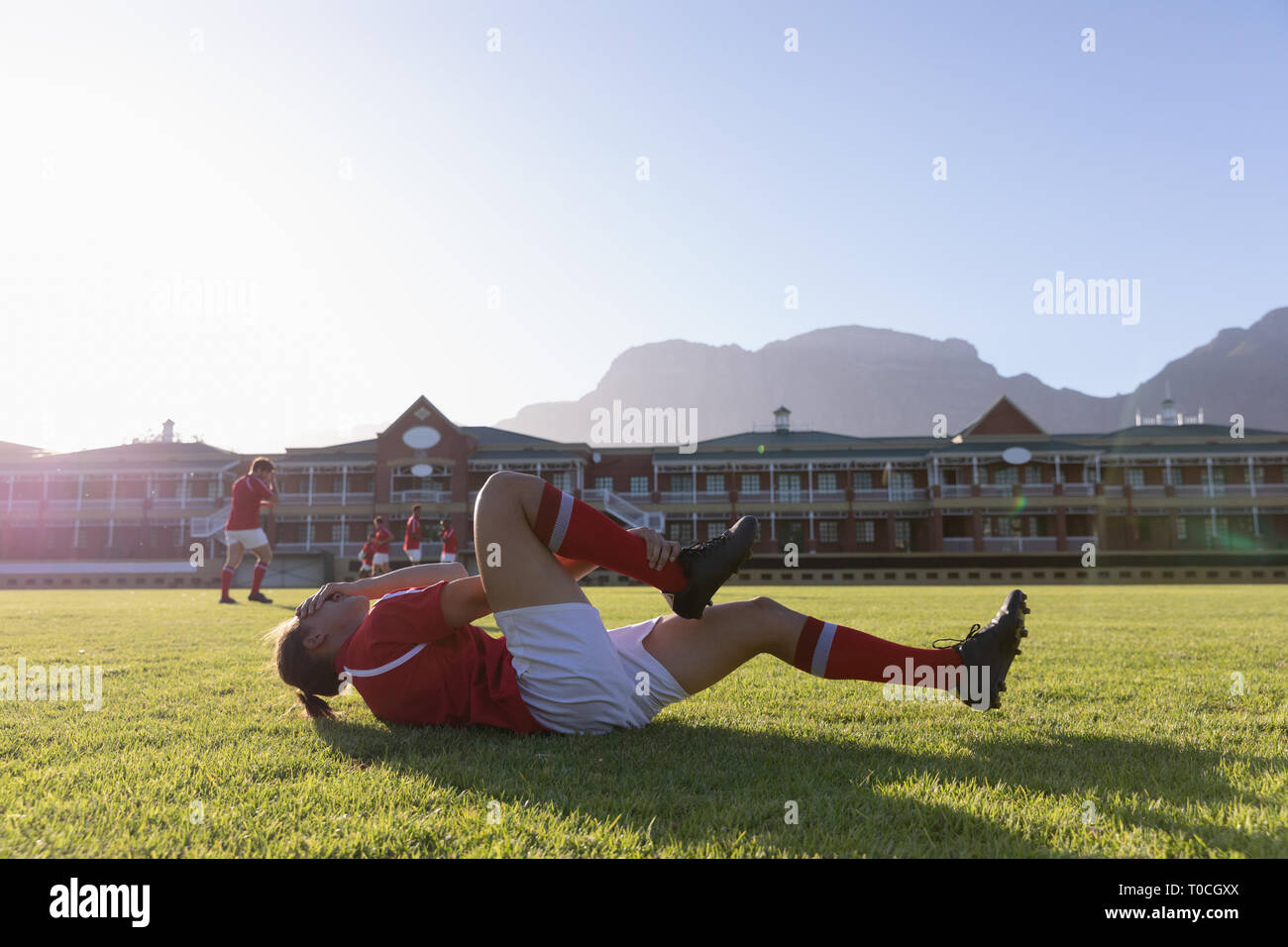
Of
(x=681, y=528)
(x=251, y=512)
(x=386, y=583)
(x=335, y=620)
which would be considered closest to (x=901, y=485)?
(x=681, y=528)

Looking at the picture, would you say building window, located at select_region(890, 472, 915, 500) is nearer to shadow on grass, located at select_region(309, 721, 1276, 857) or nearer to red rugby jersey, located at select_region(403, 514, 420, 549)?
red rugby jersey, located at select_region(403, 514, 420, 549)

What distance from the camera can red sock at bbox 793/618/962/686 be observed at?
10.0ft

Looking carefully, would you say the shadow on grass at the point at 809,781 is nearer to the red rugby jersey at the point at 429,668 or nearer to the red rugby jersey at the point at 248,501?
the red rugby jersey at the point at 429,668

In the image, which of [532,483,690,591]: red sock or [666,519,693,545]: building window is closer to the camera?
[532,483,690,591]: red sock

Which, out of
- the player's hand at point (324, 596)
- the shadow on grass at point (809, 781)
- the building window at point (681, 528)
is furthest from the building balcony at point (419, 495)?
the shadow on grass at point (809, 781)

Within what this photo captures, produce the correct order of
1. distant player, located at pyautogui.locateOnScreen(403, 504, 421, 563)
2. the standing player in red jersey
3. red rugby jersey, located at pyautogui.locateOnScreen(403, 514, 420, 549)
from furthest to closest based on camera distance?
red rugby jersey, located at pyautogui.locateOnScreen(403, 514, 420, 549) < distant player, located at pyautogui.locateOnScreen(403, 504, 421, 563) < the standing player in red jersey

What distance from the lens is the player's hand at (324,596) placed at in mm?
3225

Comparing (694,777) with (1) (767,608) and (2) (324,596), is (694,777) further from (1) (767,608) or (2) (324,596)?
(2) (324,596)

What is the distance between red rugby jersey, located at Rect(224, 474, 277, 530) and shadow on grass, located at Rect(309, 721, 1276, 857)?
10.2 m

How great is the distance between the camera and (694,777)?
2570mm

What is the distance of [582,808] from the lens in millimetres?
2221

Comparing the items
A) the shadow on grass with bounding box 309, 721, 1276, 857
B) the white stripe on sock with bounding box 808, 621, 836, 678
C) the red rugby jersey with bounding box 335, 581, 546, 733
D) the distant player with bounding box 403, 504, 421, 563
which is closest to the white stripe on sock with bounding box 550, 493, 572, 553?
the red rugby jersey with bounding box 335, 581, 546, 733

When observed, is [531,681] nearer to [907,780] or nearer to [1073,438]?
[907,780]
